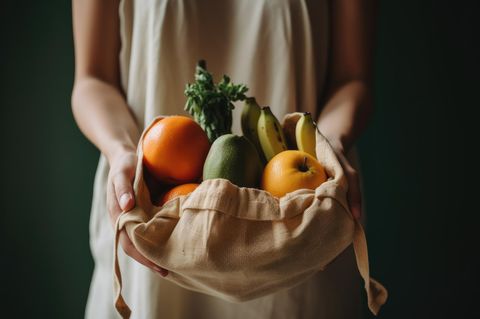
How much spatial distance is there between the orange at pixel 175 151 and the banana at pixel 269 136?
0.08 m

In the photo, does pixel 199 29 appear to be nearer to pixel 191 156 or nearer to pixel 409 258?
pixel 191 156

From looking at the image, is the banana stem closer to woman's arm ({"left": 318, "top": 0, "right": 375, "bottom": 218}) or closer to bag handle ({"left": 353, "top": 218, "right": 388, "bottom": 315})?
bag handle ({"left": 353, "top": 218, "right": 388, "bottom": 315})

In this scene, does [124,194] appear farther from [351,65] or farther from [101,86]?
[351,65]

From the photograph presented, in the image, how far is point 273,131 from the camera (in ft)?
1.68

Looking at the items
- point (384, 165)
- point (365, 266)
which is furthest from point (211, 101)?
point (384, 165)

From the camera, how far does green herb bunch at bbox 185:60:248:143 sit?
1.70 feet

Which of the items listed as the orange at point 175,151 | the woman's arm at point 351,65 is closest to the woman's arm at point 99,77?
the orange at point 175,151

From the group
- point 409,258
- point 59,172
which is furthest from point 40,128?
point 409,258

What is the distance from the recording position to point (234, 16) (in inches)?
27.4

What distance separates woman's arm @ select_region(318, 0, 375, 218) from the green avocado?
226mm

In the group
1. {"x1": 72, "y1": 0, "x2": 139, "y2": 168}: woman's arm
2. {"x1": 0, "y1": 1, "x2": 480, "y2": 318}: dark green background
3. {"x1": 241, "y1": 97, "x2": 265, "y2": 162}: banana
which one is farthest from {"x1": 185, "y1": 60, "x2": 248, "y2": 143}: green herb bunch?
{"x1": 0, "y1": 1, "x2": 480, "y2": 318}: dark green background

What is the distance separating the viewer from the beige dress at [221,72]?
0.64m

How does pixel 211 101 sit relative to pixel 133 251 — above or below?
above

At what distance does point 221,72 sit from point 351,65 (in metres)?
0.24
